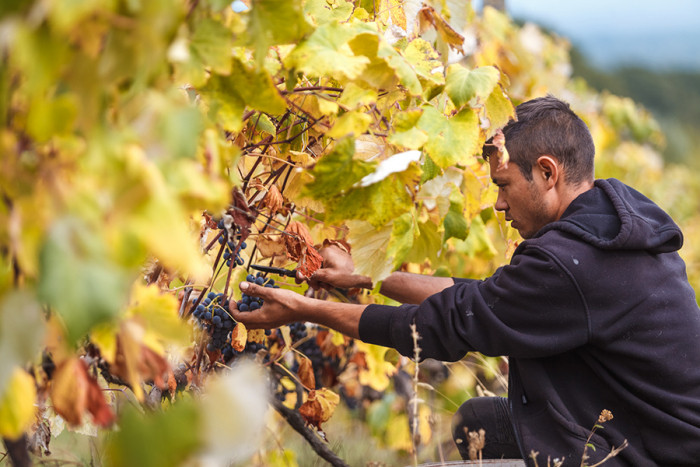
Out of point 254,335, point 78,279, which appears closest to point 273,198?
→ point 254,335

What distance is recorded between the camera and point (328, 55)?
1382 mm

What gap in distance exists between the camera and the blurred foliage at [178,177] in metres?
0.79

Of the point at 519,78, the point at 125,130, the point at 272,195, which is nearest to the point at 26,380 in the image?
the point at 125,130

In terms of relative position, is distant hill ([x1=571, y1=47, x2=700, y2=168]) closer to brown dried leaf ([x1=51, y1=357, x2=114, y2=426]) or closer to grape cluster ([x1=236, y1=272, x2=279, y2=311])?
grape cluster ([x1=236, y1=272, x2=279, y2=311])

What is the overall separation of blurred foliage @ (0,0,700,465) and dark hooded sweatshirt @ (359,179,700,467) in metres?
0.25

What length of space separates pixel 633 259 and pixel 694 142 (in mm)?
26506

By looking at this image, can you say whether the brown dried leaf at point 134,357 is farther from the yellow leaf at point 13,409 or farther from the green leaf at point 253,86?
the green leaf at point 253,86

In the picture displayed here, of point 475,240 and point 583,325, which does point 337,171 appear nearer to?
point 583,325

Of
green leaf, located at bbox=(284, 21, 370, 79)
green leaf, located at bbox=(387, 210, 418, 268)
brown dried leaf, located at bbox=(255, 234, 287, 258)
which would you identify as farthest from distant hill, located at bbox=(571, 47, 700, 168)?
green leaf, located at bbox=(284, 21, 370, 79)

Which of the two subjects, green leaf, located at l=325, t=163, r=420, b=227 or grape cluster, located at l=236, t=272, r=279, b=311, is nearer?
green leaf, located at l=325, t=163, r=420, b=227

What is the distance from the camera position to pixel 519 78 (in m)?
6.37

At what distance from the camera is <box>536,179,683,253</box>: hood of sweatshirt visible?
1846 millimetres

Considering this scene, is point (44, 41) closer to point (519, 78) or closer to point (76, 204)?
point (76, 204)

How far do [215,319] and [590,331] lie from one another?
1.02 m
